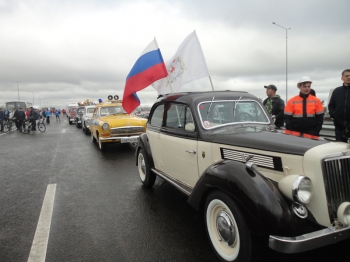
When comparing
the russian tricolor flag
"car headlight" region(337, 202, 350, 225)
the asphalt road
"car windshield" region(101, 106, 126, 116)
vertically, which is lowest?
the asphalt road

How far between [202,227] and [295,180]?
1.60m

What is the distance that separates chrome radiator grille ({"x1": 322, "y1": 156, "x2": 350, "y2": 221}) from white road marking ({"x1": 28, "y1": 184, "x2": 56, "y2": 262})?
2.97 metres

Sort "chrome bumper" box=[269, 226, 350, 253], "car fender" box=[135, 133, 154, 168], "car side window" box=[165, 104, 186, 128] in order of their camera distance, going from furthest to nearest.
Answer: "car fender" box=[135, 133, 154, 168]
"car side window" box=[165, 104, 186, 128]
"chrome bumper" box=[269, 226, 350, 253]

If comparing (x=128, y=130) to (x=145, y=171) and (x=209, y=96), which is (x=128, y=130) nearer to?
(x=145, y=171)

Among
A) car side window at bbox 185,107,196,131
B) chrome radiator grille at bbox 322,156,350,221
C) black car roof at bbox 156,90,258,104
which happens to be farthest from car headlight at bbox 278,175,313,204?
black car roof at bbox 156,90,258,104

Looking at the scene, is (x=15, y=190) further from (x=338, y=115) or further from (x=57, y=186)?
(x=338, y=115)

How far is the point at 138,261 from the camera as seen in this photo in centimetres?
282

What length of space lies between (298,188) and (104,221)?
2690mm

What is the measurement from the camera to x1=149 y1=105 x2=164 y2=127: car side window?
4.73 meters

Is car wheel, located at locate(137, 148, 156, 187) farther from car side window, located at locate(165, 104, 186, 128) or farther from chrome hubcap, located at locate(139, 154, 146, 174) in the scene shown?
car side window, located at locate(165, 104, 186, 128)

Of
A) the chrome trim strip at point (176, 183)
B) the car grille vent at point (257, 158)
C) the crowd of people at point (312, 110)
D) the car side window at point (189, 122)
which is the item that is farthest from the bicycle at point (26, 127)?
the car grille vent at point (257, 158)

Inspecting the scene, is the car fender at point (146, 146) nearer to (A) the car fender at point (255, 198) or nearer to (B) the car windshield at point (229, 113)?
(B) the car windshield at point (229, 113)

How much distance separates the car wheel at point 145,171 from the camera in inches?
201

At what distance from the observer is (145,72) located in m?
6.23
